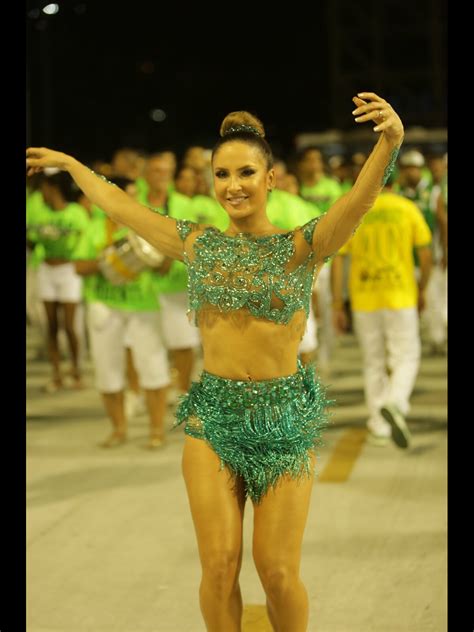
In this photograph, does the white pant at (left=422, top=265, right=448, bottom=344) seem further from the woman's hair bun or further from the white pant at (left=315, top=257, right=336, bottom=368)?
the woman's hair bun

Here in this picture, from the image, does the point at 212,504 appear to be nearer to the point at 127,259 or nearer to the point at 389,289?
the point at 127,259

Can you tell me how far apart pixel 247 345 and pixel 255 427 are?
296mm

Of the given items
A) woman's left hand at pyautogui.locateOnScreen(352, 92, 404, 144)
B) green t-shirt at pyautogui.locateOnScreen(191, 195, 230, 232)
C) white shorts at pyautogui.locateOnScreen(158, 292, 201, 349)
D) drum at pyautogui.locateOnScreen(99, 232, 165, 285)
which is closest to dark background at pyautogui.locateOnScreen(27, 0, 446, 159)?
green t-shirt at pyautogui.locateOnScreen(191, 195, 230, 232)

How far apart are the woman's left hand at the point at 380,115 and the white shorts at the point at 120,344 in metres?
4.96

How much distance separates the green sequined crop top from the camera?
3.94 metres

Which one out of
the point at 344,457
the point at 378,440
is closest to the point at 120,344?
the point at 344,457

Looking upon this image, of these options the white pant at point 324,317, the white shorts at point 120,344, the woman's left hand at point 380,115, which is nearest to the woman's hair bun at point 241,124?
the woman's left hand at point 380,115

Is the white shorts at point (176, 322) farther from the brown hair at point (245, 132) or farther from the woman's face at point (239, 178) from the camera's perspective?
the woman's face at point (239, 178)

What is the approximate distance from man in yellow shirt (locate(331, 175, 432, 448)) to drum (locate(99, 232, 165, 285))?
1.63m

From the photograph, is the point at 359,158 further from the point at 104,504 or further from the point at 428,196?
the point at 104,504

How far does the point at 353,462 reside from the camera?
8070mm

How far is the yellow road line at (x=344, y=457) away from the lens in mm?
7664

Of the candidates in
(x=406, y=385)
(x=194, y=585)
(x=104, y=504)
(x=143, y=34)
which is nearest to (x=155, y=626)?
(x=194, y=585)
